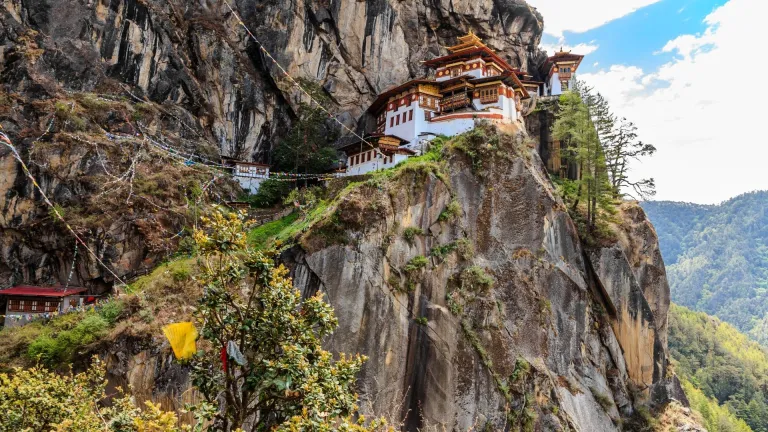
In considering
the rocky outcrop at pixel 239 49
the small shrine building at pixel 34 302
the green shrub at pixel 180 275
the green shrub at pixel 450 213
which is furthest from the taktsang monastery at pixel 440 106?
the small shrine building at pixel 34 302

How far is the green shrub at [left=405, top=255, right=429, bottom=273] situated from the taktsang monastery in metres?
10.0

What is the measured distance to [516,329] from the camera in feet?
94.5

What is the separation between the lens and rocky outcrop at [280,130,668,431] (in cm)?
2506

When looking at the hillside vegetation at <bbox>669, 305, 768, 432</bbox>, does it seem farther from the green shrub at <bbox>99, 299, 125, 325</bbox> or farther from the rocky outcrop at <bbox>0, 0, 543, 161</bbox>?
the green shrub at <bbox>99, 299, 125, 325</bbox>

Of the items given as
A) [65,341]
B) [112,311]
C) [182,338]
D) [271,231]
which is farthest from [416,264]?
[182,338]

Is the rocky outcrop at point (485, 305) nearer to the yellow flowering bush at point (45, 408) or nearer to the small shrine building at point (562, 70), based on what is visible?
the yellow flowering bush at point (45, 408)

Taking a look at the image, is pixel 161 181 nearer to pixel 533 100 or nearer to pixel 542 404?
pixel 542 404

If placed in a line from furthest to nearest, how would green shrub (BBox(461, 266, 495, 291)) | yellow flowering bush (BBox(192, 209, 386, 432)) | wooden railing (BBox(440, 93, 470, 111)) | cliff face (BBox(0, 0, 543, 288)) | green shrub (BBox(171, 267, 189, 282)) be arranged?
wooden railing (BBox(440, 93, 470, 111)) → green shrub (BBox(461, 266, 495, 291)) → cliff face (BBox(0, 0, 543, 288)) → green shrub (BBox(171, 267, 189, 282)) → yellow flowering bush (BBox(192, 209, 386, 432))

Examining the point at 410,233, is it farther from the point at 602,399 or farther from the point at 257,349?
the point at 257,349

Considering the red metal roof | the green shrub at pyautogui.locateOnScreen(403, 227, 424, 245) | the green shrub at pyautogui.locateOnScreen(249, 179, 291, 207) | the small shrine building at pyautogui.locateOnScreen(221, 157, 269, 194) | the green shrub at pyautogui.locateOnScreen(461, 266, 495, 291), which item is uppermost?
the small shrine building at pyautogui.locateOnScreen(221, 157, 269, 194)

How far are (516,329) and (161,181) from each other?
78.7 feet

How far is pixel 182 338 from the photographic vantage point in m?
8.54

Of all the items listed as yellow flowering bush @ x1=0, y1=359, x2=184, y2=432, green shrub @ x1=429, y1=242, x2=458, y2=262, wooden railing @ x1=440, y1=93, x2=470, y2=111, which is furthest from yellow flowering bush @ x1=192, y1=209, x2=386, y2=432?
wooden railing @ x1=440, y1=93, x2=470, y2=111

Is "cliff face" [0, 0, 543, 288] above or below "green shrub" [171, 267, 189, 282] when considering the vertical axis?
above
